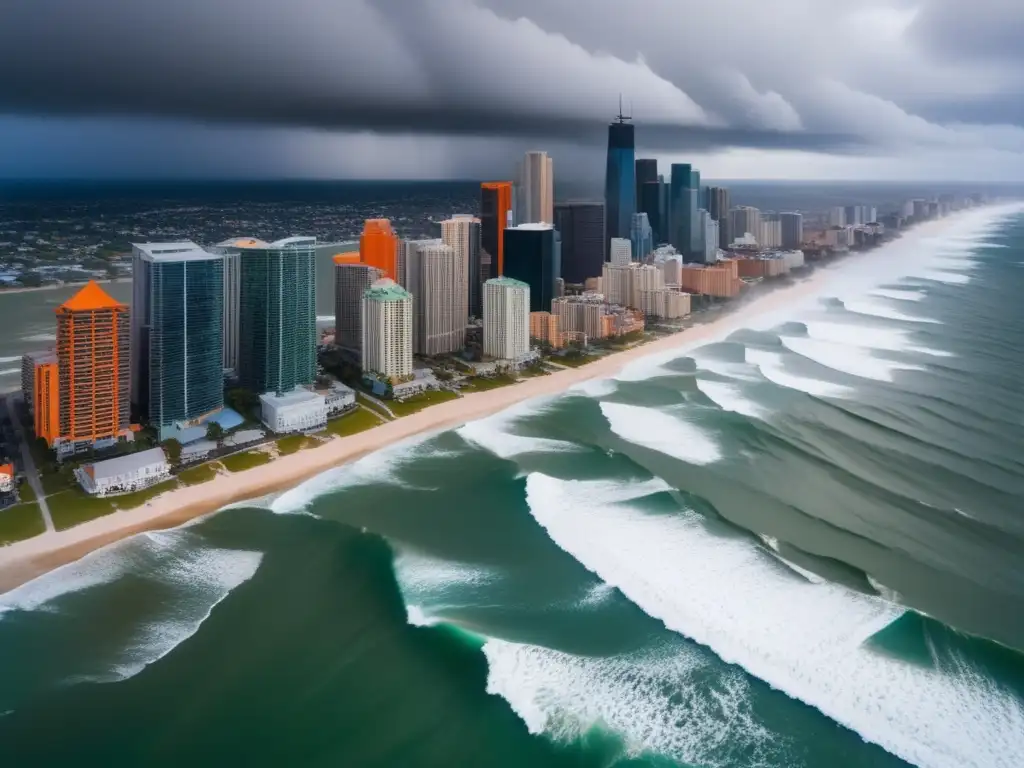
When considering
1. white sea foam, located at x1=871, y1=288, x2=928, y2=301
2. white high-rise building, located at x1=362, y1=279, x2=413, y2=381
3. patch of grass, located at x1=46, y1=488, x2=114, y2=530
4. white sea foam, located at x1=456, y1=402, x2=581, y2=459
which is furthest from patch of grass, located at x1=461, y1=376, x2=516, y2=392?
white sea foam, located at x1=871, y1=288, x2=928, y2=301

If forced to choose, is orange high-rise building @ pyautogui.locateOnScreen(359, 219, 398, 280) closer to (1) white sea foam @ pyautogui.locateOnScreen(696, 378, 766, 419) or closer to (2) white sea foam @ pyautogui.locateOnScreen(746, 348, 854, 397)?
(1) white sea foam @ pyautogui.locateOnScreen(696, 378, 766, 419)

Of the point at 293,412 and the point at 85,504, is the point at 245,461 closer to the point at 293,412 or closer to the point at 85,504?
the point at 293,412

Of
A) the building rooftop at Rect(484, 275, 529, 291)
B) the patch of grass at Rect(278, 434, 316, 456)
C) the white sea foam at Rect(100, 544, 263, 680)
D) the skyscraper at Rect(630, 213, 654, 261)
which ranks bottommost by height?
the white sea foam at Rect(100, 544, 263, 680)

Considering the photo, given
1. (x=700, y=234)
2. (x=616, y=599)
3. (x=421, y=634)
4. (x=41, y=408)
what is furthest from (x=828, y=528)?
(x=700, y=234)

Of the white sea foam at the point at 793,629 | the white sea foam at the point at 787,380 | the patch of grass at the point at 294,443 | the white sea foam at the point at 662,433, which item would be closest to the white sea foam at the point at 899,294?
the white sea foam at the point at 787,380

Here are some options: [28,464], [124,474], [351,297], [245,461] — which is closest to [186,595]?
[124,474]

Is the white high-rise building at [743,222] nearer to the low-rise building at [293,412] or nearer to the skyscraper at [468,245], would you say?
the skyscraper at [468,245]
